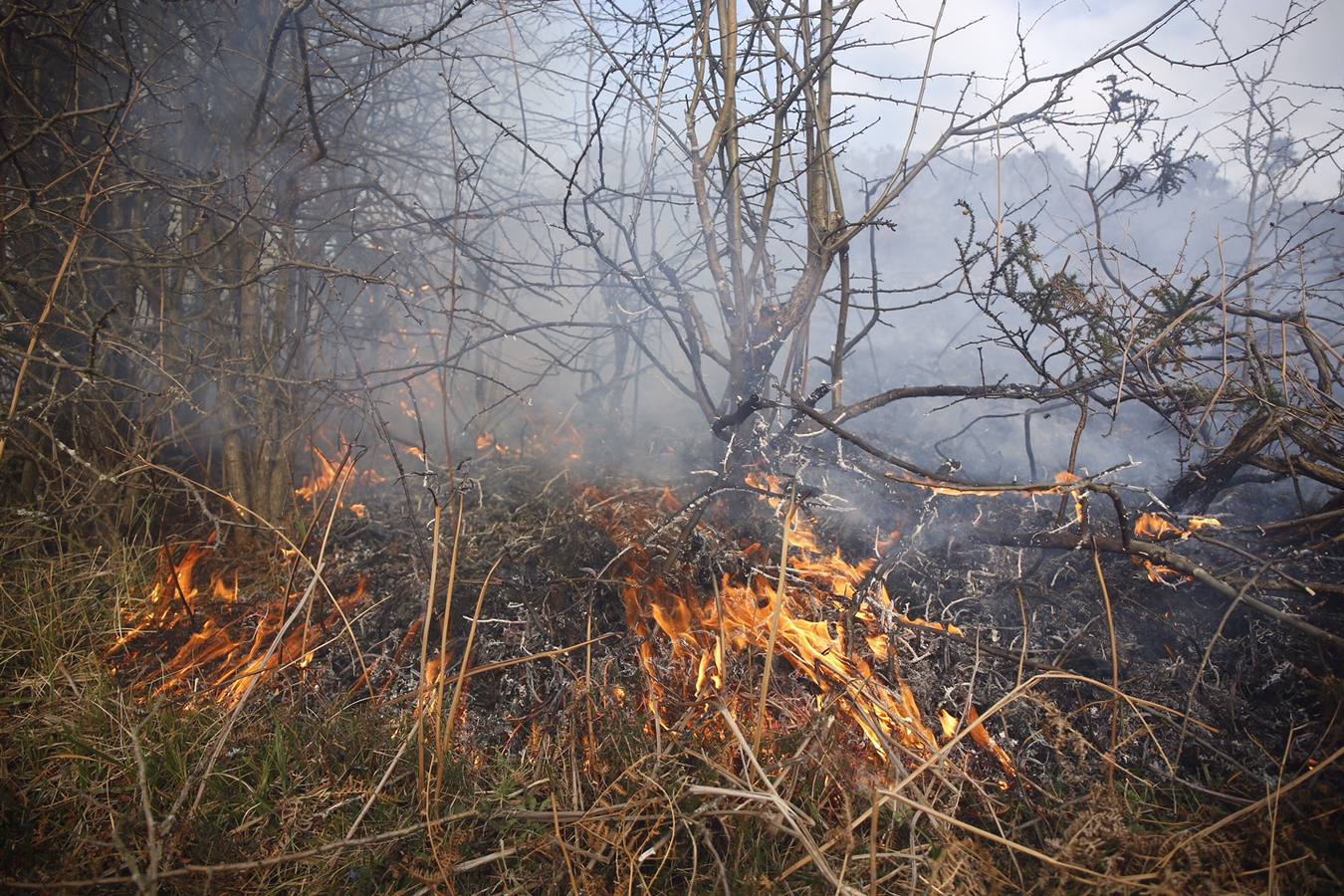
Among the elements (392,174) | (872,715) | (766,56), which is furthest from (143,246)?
(872,715)

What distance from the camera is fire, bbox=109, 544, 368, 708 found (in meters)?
2.81

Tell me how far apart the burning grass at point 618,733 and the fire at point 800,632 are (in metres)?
0.02

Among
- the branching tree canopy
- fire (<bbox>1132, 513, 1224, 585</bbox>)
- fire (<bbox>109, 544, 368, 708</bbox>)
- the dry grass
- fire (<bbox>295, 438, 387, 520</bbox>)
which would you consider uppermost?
the branching tree canopy

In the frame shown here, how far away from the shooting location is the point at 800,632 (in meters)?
2.96

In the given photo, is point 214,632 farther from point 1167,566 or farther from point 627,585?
point 1167,566

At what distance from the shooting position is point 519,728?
2654 mm

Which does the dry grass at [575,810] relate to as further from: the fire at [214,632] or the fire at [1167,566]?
the fire at [1167,566]

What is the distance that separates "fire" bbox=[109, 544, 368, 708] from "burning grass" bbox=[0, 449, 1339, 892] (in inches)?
0.7

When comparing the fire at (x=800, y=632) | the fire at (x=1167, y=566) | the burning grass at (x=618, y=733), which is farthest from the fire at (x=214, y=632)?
the fire at (x=1167, y=566)

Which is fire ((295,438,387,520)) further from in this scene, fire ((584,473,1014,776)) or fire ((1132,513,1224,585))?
fire ((1132,513,1224,585))

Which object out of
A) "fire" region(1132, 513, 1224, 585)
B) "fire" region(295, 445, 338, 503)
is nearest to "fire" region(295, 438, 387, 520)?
"fire" region(295, 445, 338, 503)

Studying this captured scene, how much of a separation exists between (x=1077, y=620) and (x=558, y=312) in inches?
448

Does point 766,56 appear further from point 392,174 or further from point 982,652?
point 392,174

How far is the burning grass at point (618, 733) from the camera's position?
200 centimetres
